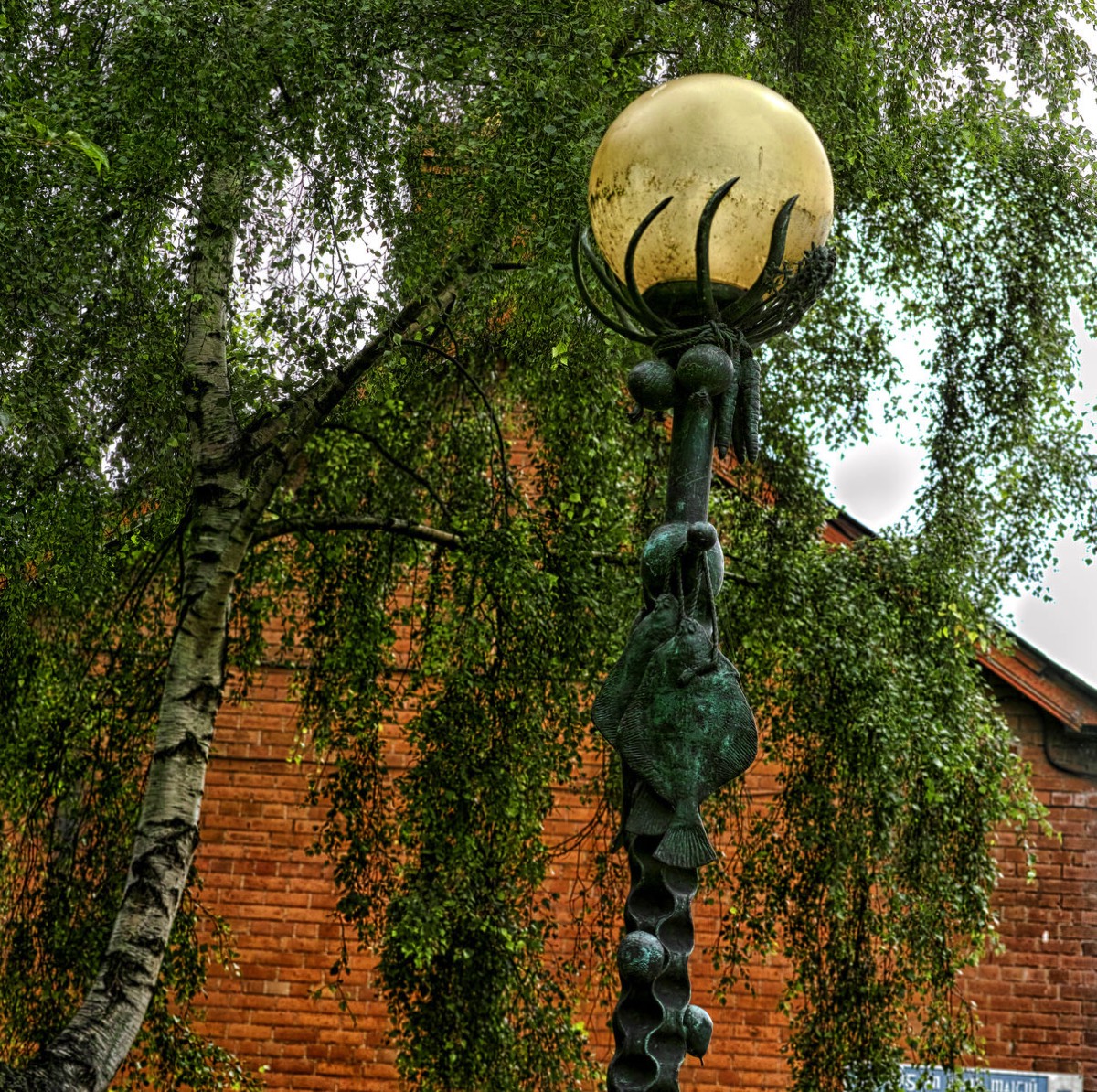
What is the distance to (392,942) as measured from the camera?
351 inches

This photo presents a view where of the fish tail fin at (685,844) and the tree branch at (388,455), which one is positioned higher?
the tree branch at (388,455)

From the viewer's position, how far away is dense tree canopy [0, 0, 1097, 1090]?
26.2 ft

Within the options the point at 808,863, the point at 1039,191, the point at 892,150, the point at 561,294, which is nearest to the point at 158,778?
the point at 561,294

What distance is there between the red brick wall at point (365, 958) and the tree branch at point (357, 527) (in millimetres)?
3023

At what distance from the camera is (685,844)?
2922 mm

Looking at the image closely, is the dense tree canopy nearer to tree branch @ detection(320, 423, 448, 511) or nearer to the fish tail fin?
tree branch @ detection(320, 423, 448, 511)

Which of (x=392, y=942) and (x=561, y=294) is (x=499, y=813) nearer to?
(x=392, y=942)

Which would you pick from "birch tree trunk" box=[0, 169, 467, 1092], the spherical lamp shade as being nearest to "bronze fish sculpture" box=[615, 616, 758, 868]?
the spherical lamp shade

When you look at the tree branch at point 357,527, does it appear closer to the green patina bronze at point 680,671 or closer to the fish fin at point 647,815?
the green patina bronze at point 680,671

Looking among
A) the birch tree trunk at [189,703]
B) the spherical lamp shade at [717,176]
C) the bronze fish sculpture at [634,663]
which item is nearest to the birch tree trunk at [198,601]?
the birch tree trunk at [189,703]

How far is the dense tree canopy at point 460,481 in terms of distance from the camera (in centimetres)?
800

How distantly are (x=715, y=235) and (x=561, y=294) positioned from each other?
4.49 m

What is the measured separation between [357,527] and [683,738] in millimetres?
6744

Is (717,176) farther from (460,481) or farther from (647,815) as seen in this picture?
(460,481)
